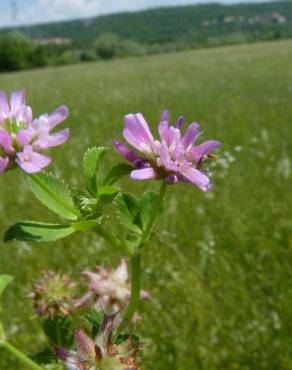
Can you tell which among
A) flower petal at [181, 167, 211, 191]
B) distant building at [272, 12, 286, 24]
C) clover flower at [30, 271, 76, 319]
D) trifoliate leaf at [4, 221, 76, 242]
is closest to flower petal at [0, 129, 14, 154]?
trifoliate leaf at [4, 221, 76, 242]

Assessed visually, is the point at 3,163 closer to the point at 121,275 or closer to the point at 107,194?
the point at 107,194

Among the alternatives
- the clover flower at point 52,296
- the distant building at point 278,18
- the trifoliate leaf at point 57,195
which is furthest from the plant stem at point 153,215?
the distant building at point 278,18

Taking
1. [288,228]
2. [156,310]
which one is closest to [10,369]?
[156,310]

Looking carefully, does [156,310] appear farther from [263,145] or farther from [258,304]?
[263,145]

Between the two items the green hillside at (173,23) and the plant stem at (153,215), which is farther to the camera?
the green hillside at (173,23)

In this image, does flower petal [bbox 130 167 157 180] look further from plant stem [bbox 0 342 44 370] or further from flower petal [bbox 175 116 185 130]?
plant stem [bbox 0 342 44 370]

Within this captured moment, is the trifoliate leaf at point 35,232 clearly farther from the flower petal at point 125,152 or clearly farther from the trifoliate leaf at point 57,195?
the flower petal at point 125,152
